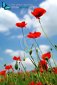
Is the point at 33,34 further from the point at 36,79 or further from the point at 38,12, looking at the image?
the point at 36,79

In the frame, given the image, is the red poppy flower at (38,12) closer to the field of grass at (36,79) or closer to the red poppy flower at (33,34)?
the red poppy flower at (33,34)

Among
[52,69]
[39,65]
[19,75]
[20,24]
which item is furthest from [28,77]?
[39,65]

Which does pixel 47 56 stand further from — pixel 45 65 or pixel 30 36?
pixel 30 36

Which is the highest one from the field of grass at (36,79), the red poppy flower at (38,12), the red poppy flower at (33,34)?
the red poppy flower at (38,12)

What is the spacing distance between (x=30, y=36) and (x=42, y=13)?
35 centimetres

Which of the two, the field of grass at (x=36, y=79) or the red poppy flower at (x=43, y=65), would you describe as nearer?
the red poppy flower at (x=43, y=65)

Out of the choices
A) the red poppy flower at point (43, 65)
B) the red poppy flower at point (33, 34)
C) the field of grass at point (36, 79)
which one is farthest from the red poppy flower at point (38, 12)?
the field of grass at point (36, 79)

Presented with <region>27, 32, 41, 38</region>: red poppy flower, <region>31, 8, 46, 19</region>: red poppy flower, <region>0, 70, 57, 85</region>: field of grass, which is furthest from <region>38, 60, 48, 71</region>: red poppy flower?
<region>31, 8, 46, 19</region>: red poppy flower

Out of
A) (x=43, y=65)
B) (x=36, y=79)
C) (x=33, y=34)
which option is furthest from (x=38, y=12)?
(x=36, y=79)

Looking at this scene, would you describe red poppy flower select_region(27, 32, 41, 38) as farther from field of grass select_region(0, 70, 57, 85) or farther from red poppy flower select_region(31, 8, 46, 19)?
field of grass select_region(0, 70, 57, 85)

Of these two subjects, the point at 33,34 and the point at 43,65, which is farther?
the point at 33,34

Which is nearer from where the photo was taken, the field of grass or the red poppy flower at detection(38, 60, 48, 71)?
the red poppy flower at detection(38, 60, 48, 71)

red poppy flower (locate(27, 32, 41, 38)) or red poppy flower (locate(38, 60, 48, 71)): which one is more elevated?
red poppy flower (locate(27, 32, 41, 38))

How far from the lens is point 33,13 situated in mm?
3621
